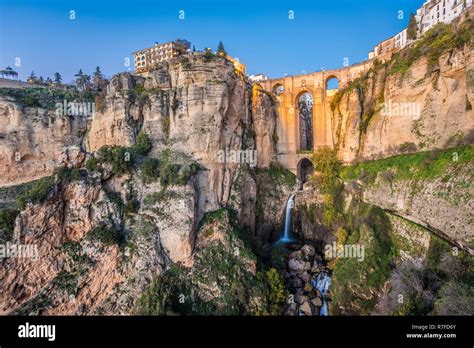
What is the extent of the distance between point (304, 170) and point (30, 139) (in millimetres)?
29866

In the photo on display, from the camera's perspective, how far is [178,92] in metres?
25.1

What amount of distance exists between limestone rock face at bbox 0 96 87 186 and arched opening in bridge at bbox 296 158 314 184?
80.6 feet

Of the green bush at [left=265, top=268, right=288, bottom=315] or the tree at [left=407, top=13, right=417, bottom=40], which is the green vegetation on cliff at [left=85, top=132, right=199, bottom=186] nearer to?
the green bush at [left=265, top=268, right=288, bottom=315]

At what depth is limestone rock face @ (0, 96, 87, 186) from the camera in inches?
956

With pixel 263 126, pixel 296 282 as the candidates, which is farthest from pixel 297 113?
pixel 296 282

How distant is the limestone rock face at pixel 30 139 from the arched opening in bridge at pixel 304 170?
24561 millimetres

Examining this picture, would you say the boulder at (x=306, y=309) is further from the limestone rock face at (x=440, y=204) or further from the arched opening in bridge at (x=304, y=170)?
the arched opening in bridge at (x=304, y=170)

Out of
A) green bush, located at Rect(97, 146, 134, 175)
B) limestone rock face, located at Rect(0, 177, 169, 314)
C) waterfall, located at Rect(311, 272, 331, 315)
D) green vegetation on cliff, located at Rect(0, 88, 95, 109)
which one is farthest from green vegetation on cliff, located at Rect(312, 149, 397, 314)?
green vegetation on cliff, located at Rect(0, 88, 95, 109)

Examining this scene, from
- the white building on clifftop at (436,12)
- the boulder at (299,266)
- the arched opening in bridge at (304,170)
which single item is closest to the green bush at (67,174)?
the boulder at (299,266)

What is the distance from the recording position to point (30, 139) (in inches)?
1002

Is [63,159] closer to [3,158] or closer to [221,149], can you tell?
[3,158]

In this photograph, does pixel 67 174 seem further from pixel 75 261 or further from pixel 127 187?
pixel 75 261

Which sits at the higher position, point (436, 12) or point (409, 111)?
point (436, 12)
